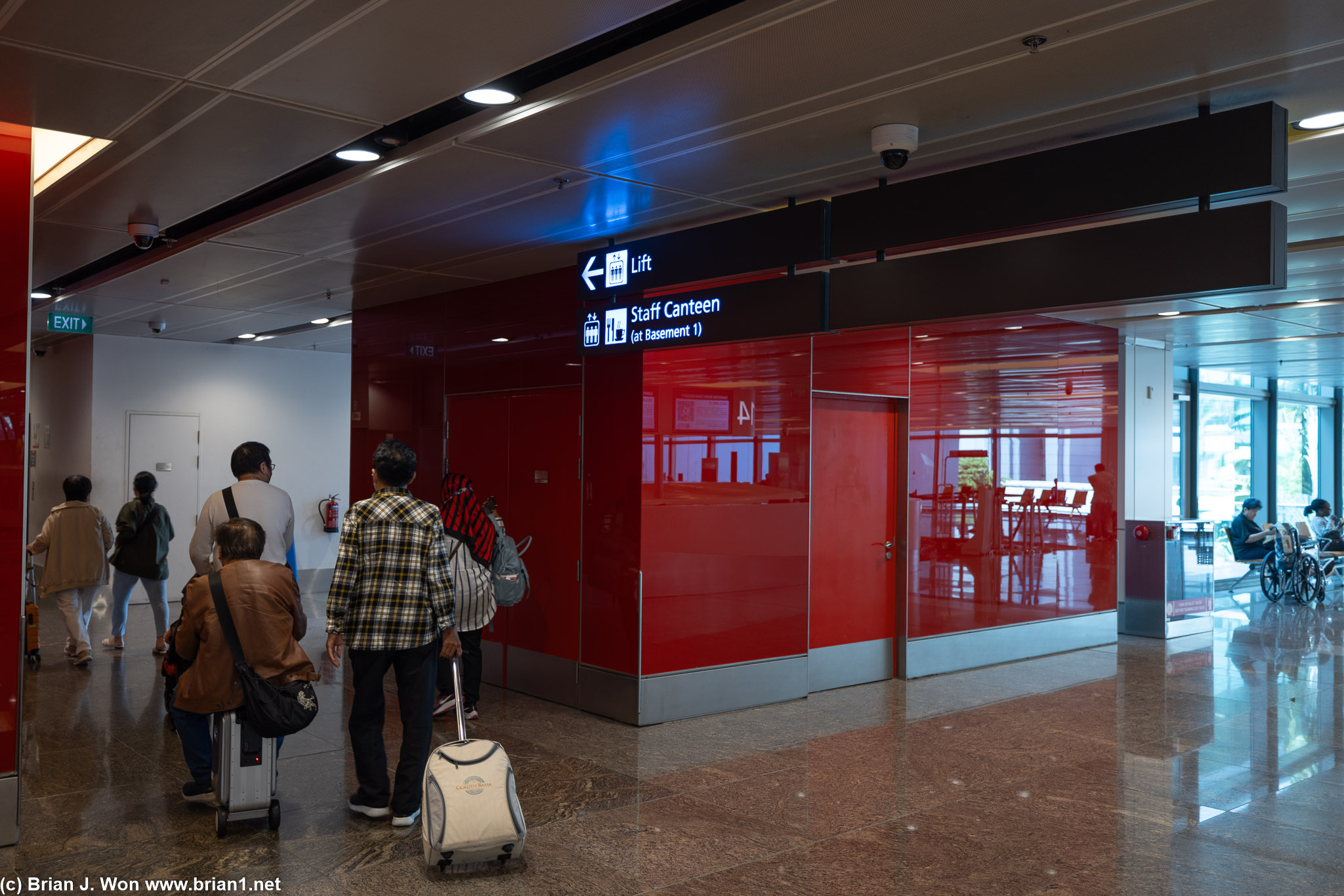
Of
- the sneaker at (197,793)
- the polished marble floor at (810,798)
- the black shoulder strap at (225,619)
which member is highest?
the black shoulder strap at (225,619)

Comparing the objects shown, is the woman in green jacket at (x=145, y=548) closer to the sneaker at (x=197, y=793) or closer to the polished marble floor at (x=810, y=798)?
the polished marble floor at (x=810, y=798)

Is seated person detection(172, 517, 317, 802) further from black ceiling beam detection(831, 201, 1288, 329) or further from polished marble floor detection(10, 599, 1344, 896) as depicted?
black ceiling beam detection(831, 201, 1288, 329)

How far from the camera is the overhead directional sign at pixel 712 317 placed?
15.0 ft

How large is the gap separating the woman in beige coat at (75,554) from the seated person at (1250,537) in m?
13.1

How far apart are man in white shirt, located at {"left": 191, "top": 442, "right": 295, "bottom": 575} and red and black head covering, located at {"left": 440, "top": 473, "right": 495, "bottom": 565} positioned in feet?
3.50

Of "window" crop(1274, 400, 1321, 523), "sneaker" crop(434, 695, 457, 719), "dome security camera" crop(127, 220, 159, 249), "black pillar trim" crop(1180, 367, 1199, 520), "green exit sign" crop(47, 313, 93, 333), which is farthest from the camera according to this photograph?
"window" crop(1274, 400, 1321, 523)

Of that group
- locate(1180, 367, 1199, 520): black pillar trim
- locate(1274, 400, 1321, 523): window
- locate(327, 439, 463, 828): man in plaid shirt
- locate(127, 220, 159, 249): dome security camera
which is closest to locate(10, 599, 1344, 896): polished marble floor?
locate(327, 439, 463, 828): man in plaid shirt

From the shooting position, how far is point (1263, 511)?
16375 mm

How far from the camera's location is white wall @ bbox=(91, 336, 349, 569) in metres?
11.5

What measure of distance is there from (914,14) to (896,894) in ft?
10.1

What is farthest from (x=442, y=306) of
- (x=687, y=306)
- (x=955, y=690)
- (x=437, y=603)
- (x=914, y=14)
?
(x=914, y=14)

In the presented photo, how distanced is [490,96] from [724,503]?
11.1 ft

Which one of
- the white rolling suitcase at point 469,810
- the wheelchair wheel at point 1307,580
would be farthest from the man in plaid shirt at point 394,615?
the wheelchair wheel at point 1307,580

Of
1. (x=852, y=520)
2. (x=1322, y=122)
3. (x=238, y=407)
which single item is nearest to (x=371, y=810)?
(x=852, y=520)
